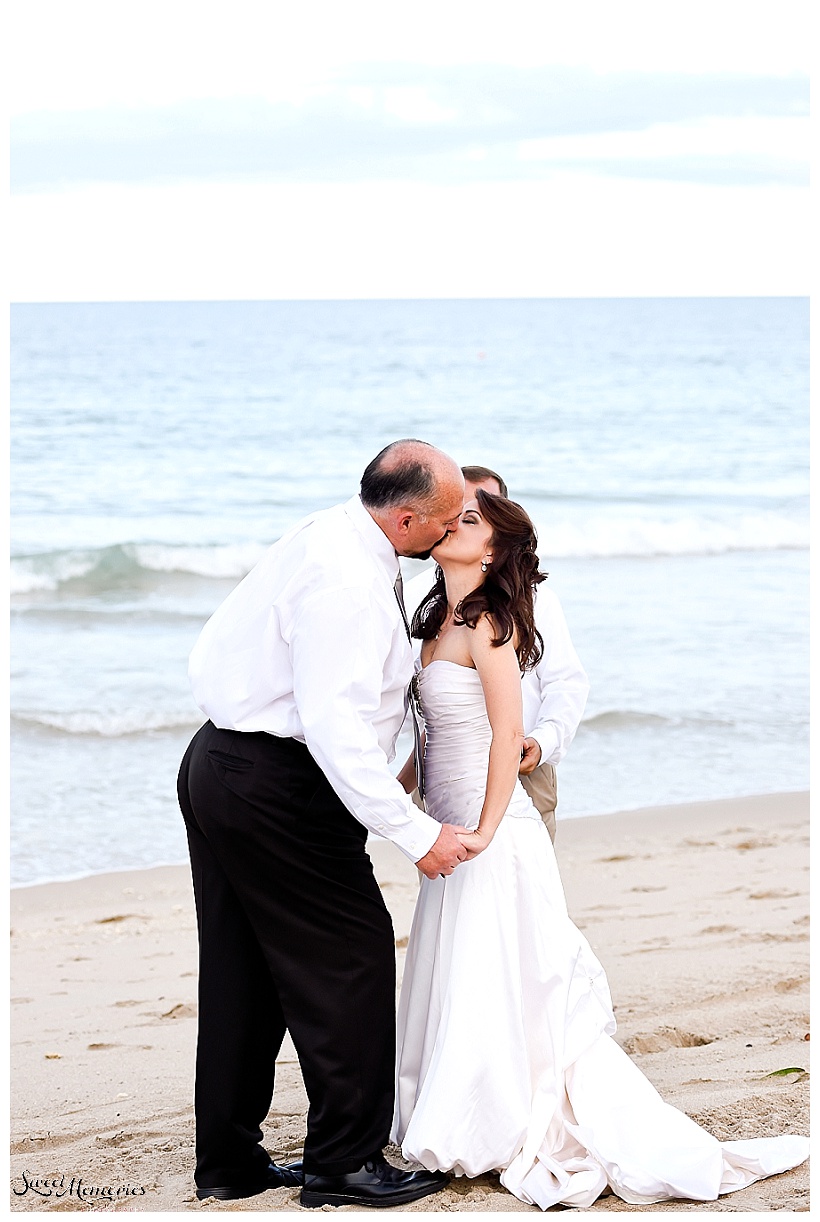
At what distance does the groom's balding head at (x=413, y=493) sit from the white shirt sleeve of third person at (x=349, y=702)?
0.24 m

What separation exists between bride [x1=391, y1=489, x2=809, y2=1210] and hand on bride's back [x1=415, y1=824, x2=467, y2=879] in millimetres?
43

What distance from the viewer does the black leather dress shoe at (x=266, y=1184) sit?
328 cm

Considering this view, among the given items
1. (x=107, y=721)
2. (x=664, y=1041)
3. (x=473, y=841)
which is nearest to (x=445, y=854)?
(x=473, y=841)

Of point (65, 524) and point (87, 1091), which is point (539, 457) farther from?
point (87, 1091)

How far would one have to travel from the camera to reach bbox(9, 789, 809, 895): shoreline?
6.52 meters

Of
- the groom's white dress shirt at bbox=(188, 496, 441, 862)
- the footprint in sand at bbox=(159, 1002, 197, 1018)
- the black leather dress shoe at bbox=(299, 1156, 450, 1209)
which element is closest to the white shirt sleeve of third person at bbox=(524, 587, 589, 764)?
the groom's white dress shirt at bbox=(188, 496, 441, 862)

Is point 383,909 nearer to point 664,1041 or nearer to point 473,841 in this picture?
point 473,841

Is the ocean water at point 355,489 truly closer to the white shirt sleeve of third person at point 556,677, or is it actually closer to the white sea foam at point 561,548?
the white sea foam at point 561,548

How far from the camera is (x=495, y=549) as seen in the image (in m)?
3.41

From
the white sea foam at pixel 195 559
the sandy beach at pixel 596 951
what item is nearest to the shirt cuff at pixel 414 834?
the sandy beach at pixel 596 951

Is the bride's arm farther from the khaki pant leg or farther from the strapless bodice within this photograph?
the khaki pant leg

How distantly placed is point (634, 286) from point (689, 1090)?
3707 centimetres

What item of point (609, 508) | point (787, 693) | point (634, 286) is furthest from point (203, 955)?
point (634, 286)

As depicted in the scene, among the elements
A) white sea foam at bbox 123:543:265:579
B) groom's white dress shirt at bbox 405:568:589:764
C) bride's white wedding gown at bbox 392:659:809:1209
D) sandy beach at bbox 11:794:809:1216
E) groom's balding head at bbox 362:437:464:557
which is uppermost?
groom's balding head at bbox 362:437:464:557
